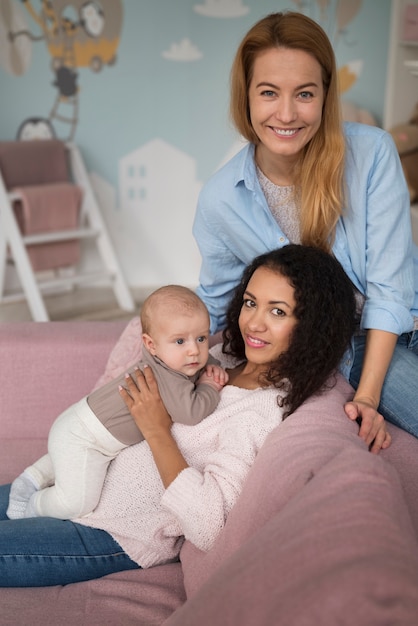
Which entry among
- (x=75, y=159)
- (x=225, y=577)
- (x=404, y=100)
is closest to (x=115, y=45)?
(x=75, y=159)

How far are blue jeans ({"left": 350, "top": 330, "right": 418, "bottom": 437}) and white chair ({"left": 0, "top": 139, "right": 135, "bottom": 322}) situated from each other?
8.15 ft

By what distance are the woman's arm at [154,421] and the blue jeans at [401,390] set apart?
0.49 metres

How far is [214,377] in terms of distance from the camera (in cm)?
163

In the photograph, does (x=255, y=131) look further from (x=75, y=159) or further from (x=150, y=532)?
(x=75, y=159)

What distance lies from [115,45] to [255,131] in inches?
111

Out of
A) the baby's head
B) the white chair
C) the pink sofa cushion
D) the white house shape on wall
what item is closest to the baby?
the baby's head

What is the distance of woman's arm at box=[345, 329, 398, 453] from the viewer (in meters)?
1.55

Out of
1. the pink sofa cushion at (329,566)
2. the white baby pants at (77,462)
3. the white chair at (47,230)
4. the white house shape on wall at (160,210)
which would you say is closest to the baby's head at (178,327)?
the white baby pants at (77,462)

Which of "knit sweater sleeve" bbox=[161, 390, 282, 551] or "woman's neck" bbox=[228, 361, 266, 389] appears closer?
"knit sweater sleeve" bbox=[161, 390, 282, 551]

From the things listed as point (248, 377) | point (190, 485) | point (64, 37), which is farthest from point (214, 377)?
point (64, 37)

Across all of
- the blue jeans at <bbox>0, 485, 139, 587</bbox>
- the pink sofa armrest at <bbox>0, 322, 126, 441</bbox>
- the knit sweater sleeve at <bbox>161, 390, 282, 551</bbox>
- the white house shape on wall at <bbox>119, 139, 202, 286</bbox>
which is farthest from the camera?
the white house shape on wall at <bbox>119, 139, 202, 286</bbox>

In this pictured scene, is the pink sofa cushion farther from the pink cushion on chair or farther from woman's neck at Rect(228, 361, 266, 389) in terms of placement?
the pink cushion on chair

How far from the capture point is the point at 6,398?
212 cm

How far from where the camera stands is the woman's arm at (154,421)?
1469mm
